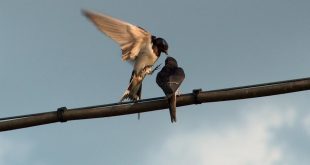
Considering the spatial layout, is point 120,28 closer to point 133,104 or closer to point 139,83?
point 139,83

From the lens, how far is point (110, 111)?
9.17 meters

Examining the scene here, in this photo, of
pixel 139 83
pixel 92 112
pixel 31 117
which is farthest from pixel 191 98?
pixel 139 83

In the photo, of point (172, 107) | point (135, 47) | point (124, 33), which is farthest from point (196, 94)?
point (135, 47)

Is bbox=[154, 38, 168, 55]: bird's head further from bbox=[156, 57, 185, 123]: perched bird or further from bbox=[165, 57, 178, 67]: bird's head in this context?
bbox=[156, 57, 185, 123]: perched bird

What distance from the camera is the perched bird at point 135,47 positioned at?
13.1 meters

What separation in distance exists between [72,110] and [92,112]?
21cm

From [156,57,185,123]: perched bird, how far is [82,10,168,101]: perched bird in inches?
69.7

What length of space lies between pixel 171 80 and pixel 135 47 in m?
3.75

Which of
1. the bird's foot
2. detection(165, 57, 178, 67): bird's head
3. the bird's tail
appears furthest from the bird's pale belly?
the bird's tail

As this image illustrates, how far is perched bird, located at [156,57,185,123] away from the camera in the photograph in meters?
9.57

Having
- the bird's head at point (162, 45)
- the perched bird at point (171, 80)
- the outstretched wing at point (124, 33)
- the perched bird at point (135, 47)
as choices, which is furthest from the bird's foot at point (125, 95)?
the perched bird at point (171, 80)

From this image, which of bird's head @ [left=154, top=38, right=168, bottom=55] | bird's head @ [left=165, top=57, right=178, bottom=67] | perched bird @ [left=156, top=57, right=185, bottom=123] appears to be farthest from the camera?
bird's head @ [left=154, top=38, right=168, bottom=55]

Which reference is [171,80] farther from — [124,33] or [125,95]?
[124,33]

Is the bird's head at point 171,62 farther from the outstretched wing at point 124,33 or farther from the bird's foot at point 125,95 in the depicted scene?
the bird's foot at point 125,95
